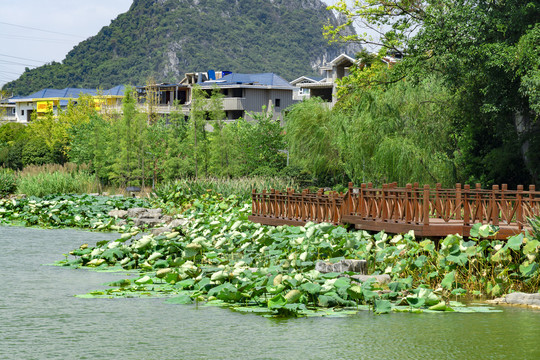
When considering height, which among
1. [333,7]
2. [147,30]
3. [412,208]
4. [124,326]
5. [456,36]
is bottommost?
[124,326]

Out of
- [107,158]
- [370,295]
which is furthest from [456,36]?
[107,158]

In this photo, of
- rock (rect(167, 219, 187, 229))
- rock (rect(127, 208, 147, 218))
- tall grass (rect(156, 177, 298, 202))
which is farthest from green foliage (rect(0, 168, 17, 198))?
rock (rect(167, 219, 187, 229))

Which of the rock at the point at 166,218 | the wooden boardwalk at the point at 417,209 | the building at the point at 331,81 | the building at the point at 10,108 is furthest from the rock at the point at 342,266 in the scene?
the building at the point at 10,108

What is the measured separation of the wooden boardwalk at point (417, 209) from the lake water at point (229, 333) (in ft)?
9.61

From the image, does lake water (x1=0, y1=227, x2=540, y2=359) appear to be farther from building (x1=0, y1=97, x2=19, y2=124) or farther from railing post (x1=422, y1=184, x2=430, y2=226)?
building (x1=0, y1=97, x2=19, y2=124)

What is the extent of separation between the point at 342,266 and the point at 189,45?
4846 inches

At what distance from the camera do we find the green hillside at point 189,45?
402ft

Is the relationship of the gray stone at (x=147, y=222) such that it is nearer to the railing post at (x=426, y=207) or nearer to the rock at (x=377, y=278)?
the railing post at (x=426, y=207)

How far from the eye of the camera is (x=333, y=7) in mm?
26969

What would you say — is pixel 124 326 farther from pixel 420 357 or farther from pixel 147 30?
pixel 147 30

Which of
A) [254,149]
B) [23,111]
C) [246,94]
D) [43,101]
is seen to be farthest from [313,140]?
[23,111]

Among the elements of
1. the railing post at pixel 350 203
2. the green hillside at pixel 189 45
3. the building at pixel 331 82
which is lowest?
the railing post at pixel 350 203

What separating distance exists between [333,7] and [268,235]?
41.4 feet

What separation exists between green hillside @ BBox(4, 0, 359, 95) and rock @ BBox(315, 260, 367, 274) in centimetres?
10731
